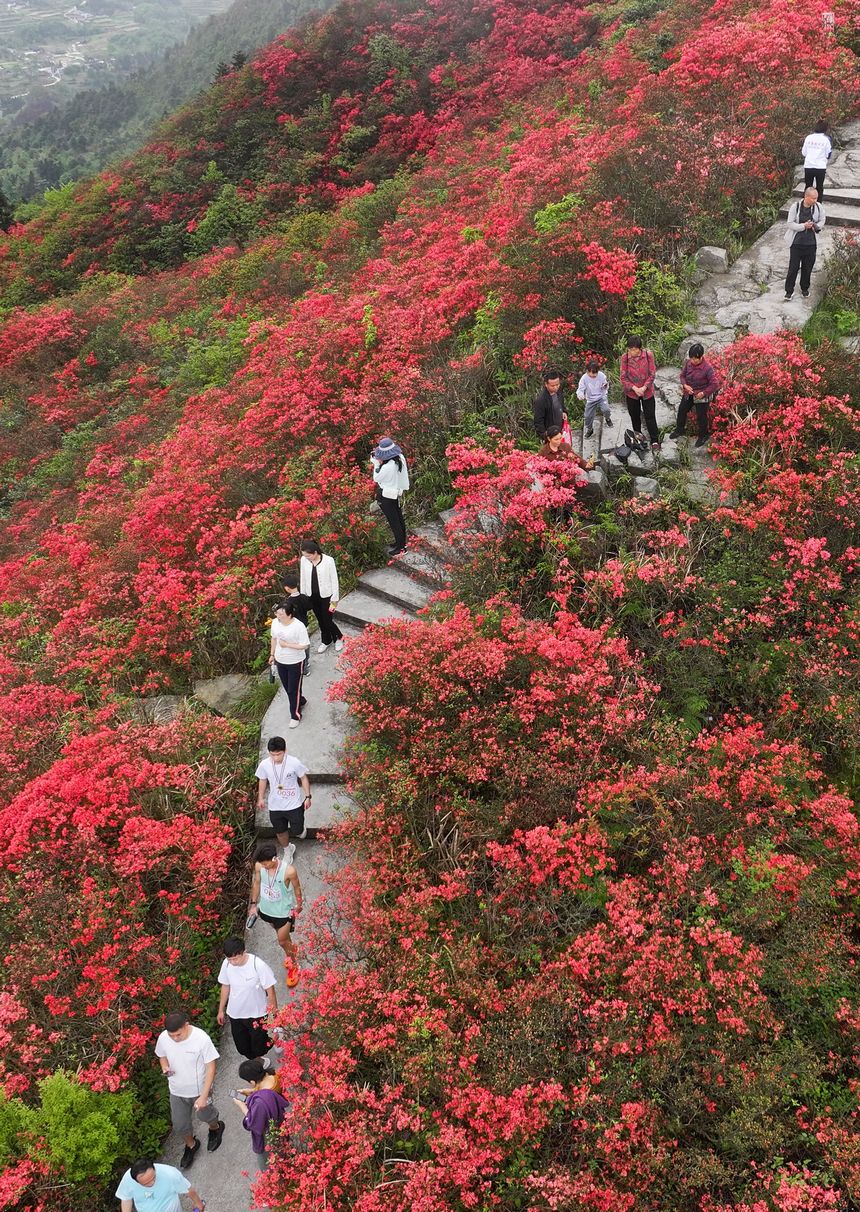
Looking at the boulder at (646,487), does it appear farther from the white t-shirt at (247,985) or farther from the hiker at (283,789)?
the white t-shirt at (247,985)

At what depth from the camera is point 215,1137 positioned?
6.05 m

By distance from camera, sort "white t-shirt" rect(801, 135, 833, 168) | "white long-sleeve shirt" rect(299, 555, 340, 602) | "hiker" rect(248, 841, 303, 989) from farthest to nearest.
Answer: "white t-shirt" rect(801, 135, 833, 168) → "white long-sleeve shirt" rect(299, 555, 340, 602) → "hiker" rect(248, 841, 303, 989)

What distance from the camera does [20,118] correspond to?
95.3 meters

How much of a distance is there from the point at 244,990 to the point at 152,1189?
1.30 meters

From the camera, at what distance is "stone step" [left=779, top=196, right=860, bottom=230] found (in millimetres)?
11898

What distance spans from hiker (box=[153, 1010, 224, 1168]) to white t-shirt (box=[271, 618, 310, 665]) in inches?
132

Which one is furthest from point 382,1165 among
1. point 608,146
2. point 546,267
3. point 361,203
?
point 361,203

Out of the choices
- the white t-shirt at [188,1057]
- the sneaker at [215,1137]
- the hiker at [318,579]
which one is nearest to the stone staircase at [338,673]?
the hiker at [318,579]

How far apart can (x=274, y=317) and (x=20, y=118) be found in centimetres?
10488

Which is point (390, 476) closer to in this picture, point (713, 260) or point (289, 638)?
point (289, 638)

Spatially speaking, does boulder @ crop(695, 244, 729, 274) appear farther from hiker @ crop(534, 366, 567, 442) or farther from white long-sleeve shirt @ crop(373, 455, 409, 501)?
white long-sleeve shirt @ crop(373, 455, 409, 501)

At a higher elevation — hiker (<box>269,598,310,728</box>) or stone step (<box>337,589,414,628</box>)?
hiker (<box>269,598,310,728</box>)

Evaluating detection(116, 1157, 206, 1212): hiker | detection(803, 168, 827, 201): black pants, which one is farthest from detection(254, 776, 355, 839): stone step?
detection(803, 168, 827, 201): black pants

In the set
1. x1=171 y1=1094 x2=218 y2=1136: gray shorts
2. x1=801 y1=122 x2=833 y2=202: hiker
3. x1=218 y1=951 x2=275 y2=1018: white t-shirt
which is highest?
x1=801 y1=122 x2=833 y2=202: hiker
